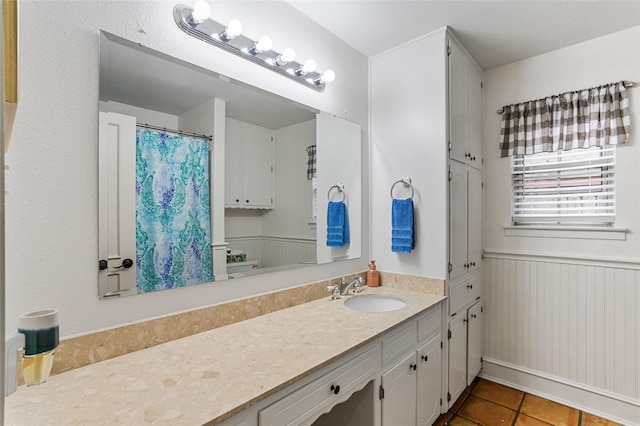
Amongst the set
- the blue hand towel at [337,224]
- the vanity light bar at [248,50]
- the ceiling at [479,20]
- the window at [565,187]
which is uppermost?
the ceiling at [479,20]

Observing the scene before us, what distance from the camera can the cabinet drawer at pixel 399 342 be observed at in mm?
1491

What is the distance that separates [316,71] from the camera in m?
1.92

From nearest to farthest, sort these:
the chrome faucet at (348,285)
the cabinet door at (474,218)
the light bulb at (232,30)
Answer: the light bulb at (232,30)
the chrome faucet at (348,285)
the cabinet door at (474,218)

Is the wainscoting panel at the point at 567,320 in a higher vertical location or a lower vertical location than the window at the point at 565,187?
lower

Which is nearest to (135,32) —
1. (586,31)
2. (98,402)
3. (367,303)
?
(98,402)

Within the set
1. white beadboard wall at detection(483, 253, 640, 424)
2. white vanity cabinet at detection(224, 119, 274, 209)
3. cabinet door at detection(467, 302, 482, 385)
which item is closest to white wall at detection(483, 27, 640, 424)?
white beadboard wall at detection(483, 253, 640, 424)

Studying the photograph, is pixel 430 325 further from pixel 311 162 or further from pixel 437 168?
pixel 311 162

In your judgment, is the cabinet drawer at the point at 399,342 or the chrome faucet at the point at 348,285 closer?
the cabinet drawer at the point at 399,342

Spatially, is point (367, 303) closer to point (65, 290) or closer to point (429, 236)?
point (429, 236)

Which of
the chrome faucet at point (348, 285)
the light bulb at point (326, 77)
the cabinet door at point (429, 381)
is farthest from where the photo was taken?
the chrome faucet at point (348, 285)

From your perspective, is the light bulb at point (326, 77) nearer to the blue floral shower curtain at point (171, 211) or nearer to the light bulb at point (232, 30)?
the light bulb at point (232, 30)

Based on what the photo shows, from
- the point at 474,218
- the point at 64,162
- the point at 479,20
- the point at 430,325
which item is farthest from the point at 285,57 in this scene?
the point at 474,218

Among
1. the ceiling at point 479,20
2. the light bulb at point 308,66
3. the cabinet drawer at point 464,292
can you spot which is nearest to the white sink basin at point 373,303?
the cabinet drawer at point 464,292

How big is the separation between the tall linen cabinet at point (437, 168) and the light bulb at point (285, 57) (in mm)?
880
